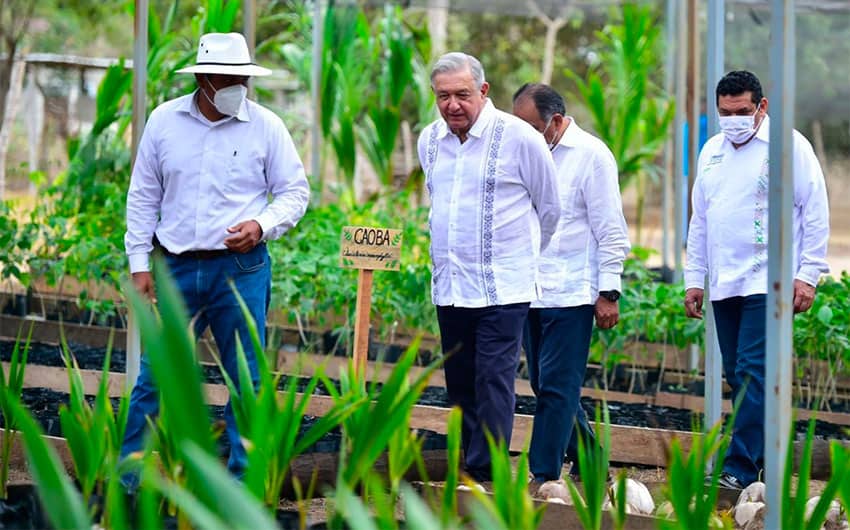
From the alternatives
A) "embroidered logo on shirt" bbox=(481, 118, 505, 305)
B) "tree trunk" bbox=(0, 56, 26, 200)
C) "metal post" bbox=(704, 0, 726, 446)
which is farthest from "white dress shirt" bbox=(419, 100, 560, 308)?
"tree trunk" bbox=(0, 56, 26, 200)

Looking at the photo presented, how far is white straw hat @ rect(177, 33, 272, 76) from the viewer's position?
4336 millimetres

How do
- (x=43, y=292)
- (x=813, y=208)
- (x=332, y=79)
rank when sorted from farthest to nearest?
(x=332, y=79), (x=43, y=292), (x=813, y=208)

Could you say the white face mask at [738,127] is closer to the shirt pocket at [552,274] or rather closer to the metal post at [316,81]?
the shirt pocket at [552,274]

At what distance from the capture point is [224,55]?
173 inches

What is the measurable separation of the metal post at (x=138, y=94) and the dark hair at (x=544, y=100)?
1158mm

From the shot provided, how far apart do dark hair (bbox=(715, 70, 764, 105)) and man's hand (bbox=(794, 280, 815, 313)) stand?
58 cm

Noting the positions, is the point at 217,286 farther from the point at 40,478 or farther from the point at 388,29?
the point at 388,29

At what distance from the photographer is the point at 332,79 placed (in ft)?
35.2

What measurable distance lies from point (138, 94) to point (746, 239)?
75.6 inches

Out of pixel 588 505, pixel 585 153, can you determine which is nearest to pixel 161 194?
pixel 585 153

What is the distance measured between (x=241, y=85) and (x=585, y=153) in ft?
3.56

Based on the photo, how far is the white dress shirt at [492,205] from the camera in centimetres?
434

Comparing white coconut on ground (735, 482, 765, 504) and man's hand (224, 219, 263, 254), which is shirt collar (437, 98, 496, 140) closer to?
man's hand (224, 219, 263, 254)

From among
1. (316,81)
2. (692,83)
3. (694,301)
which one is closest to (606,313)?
(694,301)
